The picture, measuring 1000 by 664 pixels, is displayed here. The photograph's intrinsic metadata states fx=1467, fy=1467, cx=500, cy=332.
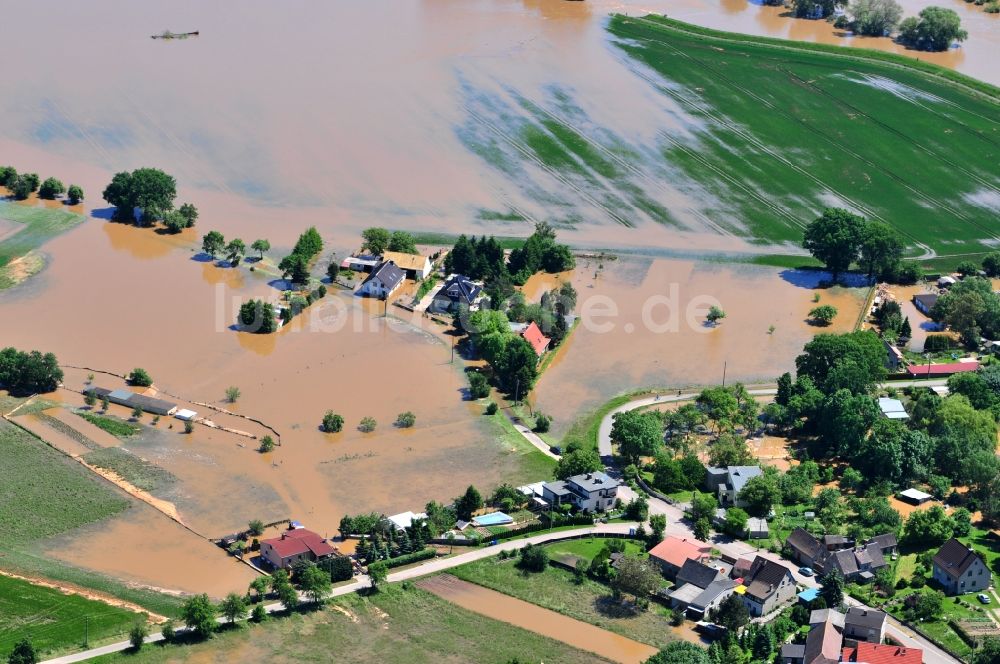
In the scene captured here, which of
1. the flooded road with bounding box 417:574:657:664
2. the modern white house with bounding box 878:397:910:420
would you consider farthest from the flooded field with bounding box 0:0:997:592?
the modern white house with bounding box 878:397:910:420

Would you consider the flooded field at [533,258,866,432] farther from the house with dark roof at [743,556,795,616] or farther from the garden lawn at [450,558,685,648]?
the house with dark roof at [743,556,795,616]

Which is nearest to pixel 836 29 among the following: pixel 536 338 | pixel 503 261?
pixel 503 261

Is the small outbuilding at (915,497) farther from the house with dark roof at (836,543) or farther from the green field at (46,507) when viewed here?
the green field at (46,507)

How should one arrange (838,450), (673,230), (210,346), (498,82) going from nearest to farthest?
(838,450), (210,346), (673,230), (498,82)

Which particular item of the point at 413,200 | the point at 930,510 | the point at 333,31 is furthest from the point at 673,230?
the point at 333,31

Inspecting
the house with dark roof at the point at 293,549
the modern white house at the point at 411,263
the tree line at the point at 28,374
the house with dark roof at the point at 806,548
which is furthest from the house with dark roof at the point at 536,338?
the tree line at the point at 28,374

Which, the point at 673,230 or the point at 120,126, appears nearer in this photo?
the point at 673,230

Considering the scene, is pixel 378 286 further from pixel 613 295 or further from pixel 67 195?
pixel 67 195
